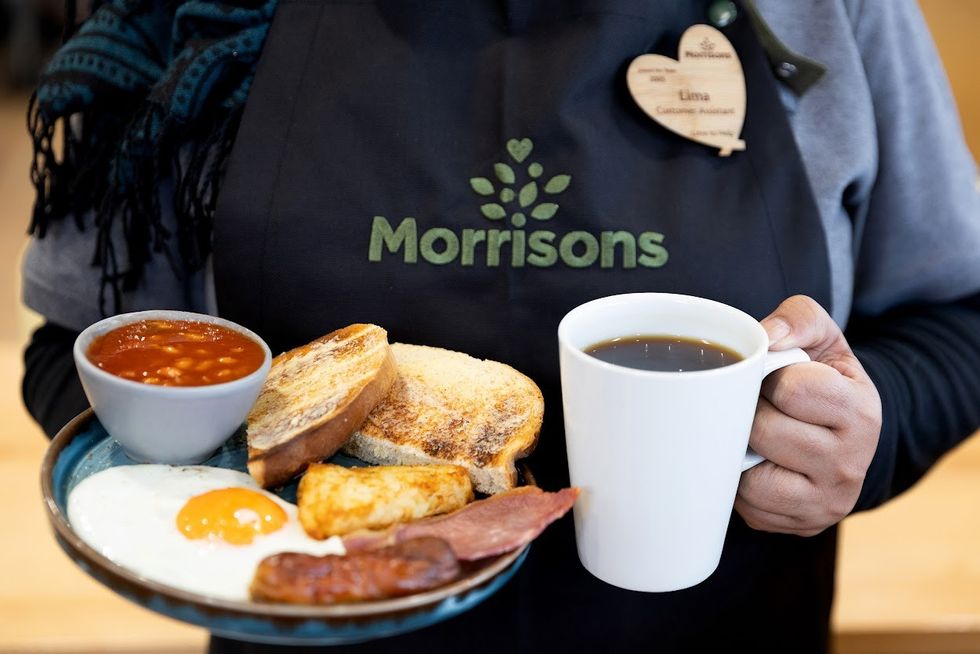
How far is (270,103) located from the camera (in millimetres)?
1093

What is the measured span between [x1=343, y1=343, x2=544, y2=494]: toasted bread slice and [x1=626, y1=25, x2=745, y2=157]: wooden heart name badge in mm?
326

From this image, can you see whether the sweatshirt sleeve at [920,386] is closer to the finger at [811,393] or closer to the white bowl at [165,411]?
the finger at [811,393]

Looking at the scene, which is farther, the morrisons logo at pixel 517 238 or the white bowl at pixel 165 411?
the morrisons logo at pixel 517 238

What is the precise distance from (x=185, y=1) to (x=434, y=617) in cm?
78

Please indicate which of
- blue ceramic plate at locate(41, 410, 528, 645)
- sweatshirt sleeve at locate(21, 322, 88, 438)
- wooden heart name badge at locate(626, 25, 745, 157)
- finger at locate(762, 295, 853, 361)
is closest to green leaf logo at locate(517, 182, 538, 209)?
wooden heart name badge at locate(626, 25, 745, 157)

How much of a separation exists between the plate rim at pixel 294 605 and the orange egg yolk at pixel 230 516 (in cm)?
7

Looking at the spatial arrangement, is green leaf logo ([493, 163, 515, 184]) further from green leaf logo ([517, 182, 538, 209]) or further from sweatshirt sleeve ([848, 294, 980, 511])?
sweatshirt sleeve ([848, 294, 980, 511])

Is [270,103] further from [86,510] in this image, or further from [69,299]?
[86,510]

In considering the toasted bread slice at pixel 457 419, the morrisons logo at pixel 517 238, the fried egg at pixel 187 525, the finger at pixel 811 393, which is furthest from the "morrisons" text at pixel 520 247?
the fried egg at pixel 187 525

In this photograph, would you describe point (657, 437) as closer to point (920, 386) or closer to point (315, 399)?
point (315, 399)

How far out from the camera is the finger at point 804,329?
0.89m

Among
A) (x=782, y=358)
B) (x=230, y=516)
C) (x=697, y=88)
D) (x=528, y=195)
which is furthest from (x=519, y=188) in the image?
(x=230, y=516)

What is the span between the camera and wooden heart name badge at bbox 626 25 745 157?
1067 millimetres

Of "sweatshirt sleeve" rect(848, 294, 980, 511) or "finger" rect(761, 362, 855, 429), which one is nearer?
"finger" rect(761, 362, 855, 429)
